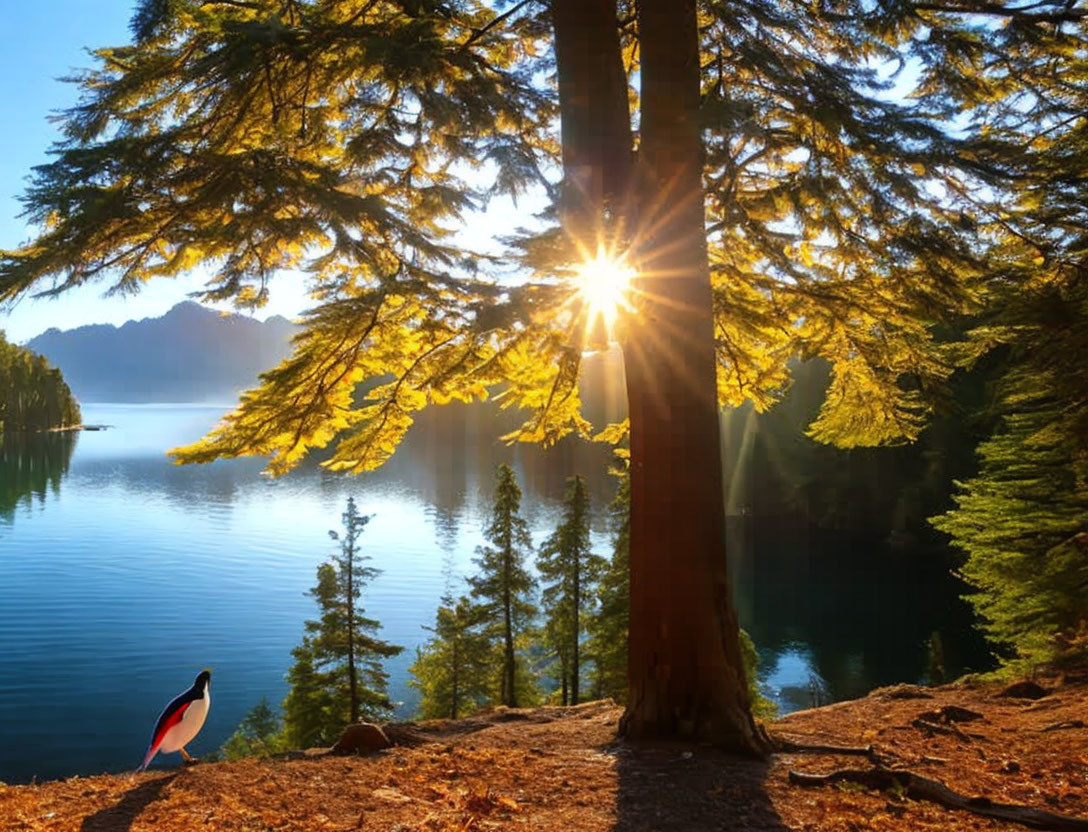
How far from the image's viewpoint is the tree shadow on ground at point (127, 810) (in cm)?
357

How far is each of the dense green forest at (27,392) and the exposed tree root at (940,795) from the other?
334 ft

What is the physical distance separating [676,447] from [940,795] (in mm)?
2619

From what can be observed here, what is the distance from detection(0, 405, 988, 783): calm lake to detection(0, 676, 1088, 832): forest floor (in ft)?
55.9

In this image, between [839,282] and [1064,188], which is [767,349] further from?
[1064,188]

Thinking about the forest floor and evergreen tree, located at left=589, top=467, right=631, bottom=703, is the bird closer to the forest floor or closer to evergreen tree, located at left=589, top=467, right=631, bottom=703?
the forest floor

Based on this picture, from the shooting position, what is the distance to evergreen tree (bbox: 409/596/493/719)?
71.3 ft

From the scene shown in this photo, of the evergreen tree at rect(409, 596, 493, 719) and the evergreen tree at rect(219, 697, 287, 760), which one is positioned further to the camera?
the evergreen tree at rect(409, 596, 493, 719)

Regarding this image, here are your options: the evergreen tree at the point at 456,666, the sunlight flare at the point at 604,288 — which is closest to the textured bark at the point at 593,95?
the sunlight flare at the point at 604,288

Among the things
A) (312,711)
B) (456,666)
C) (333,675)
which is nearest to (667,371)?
(333,675)

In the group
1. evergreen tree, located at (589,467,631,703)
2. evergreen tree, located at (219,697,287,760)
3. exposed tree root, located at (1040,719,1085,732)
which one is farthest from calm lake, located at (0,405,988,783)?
exposed tree root, located at (1040,719,1085,732)

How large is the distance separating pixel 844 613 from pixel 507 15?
3477 cm

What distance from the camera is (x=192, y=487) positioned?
65312 millimetres

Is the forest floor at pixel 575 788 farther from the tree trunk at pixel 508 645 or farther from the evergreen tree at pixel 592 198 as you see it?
the tree trunk at pixel 508 645

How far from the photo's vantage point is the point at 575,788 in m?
4.51
